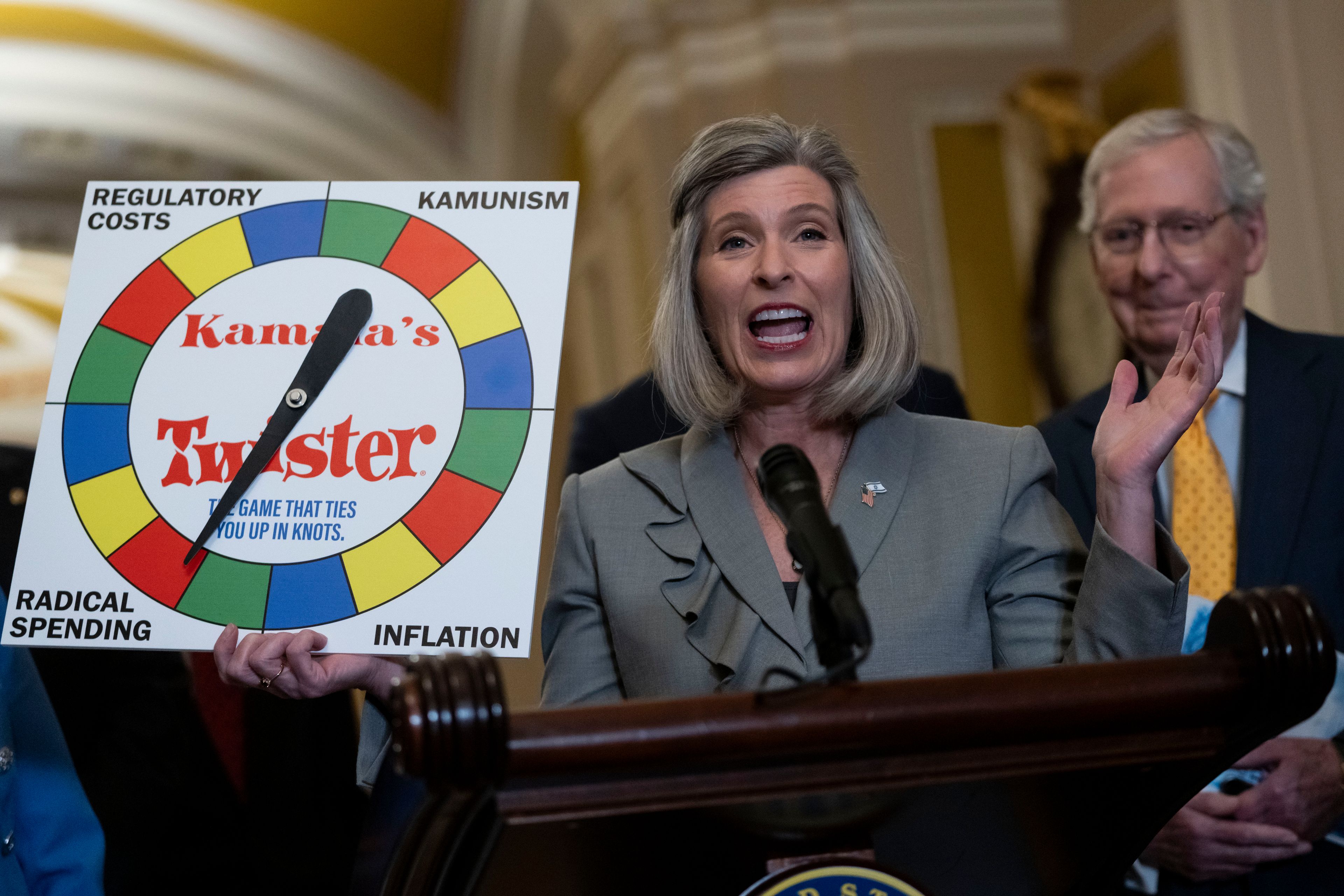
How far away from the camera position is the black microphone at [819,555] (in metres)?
1.06

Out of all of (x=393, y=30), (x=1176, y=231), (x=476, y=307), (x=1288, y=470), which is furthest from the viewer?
(x=393, y=30)

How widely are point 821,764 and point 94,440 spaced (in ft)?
3.49

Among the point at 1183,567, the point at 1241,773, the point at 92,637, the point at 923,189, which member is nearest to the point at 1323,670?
the point at 1183,567

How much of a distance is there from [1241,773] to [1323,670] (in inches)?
40.1

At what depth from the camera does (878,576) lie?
1.57 metres

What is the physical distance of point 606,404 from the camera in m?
2.80

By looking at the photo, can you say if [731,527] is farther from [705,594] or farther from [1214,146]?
[1214,146]

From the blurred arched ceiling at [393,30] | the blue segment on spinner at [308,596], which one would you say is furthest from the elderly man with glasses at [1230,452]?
the blurred arched ceiling at [393,30]

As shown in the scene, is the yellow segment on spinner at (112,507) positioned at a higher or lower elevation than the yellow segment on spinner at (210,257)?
lower

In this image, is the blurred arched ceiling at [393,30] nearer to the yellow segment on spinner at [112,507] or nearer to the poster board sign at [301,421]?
the poster board sign at [301,421]

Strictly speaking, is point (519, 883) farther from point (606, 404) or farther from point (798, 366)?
point (606, 404)

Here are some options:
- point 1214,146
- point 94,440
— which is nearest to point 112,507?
point 94,440

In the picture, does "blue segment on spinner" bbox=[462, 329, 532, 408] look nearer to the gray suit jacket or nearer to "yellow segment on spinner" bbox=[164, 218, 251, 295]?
the gray suit jacket

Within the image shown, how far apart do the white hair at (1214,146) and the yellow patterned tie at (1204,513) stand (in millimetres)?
404
